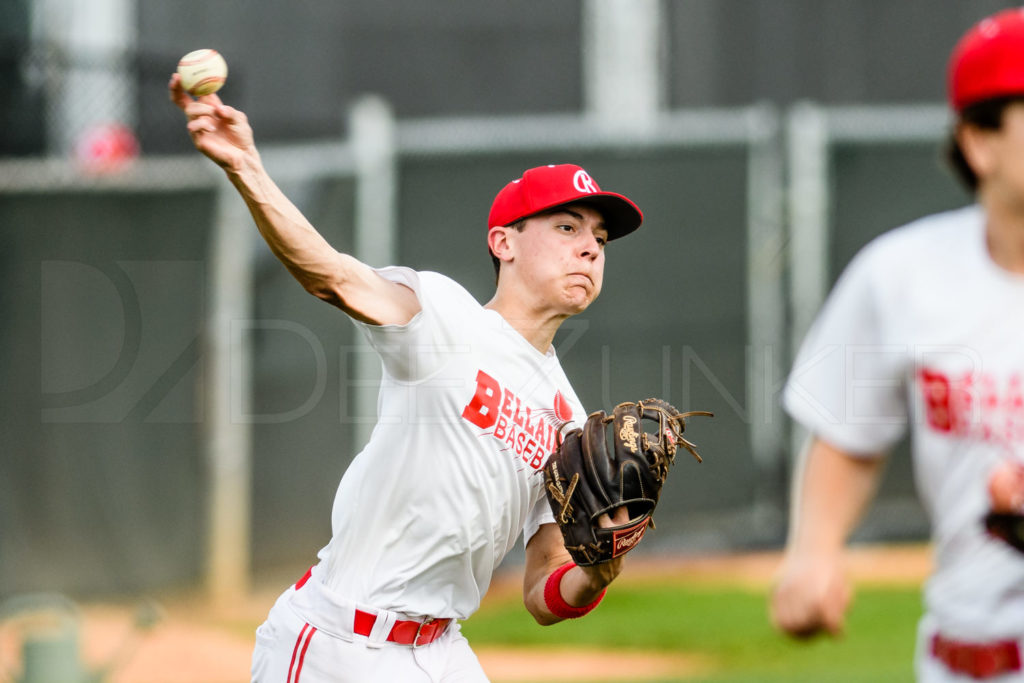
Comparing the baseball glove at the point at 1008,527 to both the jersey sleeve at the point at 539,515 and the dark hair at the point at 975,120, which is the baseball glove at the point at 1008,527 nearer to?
the dark hair at the point at 975,120

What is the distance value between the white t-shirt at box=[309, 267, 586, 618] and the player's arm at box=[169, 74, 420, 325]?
0.21 metres

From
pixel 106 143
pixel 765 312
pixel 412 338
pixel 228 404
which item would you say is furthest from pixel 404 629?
pixel 765 312

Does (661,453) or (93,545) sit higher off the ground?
(661,453)

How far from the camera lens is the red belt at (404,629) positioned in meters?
3.21

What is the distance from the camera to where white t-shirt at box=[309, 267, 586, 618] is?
10.5 feet

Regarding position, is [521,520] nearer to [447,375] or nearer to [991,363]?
[447,375]

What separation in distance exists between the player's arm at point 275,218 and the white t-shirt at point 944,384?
1086 millimetres

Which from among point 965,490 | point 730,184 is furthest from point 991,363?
point 730,184

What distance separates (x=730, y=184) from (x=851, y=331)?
774 centimetres

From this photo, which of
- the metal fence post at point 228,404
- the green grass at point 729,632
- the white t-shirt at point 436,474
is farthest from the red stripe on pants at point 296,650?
the metal fence post at point 228,404

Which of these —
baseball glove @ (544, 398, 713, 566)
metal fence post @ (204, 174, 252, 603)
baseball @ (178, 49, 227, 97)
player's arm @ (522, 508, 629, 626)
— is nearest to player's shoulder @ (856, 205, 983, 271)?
baseball glove @ (544, 398, 713, 566)

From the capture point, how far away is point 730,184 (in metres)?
9.96

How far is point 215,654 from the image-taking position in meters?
6.95

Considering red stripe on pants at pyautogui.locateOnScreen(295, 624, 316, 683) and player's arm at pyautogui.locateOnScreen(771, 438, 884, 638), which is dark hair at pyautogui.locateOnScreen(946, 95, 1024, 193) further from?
red stripe on pants at pyautogui.locateOnScreen(295, 624, 316, 683)
